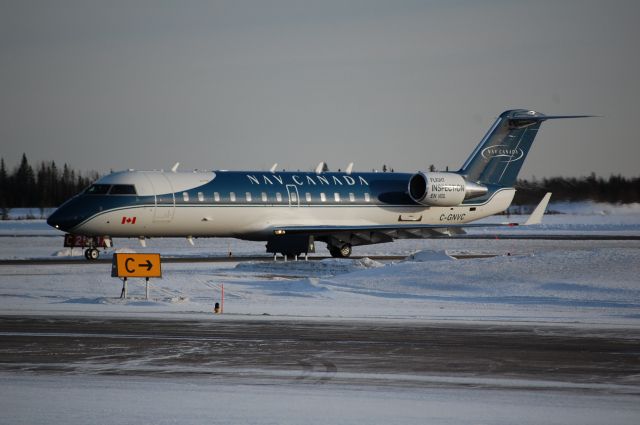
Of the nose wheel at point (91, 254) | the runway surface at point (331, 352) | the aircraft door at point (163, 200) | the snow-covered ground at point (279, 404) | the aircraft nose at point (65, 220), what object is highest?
the aircraft door at point (163, 200)

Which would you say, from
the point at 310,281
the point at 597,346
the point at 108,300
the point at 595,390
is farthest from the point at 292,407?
the point at 310,281

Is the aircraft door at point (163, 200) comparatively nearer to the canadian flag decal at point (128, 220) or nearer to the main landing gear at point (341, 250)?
the canadian flag decal at point (128, 220)

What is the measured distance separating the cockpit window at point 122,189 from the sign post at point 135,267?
1331cm

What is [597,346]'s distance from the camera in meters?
15.4

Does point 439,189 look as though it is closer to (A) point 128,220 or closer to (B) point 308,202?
(B) point 308,202

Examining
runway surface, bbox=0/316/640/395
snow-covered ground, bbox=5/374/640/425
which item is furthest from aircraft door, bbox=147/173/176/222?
snow-covered ground, bbox=5/374/640/425

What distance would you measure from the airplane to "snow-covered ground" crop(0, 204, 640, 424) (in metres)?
2.42

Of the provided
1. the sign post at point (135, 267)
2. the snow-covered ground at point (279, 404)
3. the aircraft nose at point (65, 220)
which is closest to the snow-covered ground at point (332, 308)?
the snow-covered ground at point (279, 404)

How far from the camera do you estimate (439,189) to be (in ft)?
137

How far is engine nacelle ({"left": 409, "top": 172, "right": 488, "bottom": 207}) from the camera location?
41719 millimetres

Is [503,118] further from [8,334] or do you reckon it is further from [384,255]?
[8,334]

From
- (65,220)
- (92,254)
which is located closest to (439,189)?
(92,254)

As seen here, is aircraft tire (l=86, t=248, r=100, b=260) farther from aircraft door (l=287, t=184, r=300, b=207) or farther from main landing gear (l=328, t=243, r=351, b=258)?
main landing gear (l=328, t=243, r=351, b=258)

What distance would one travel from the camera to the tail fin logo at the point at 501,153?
43812mm
